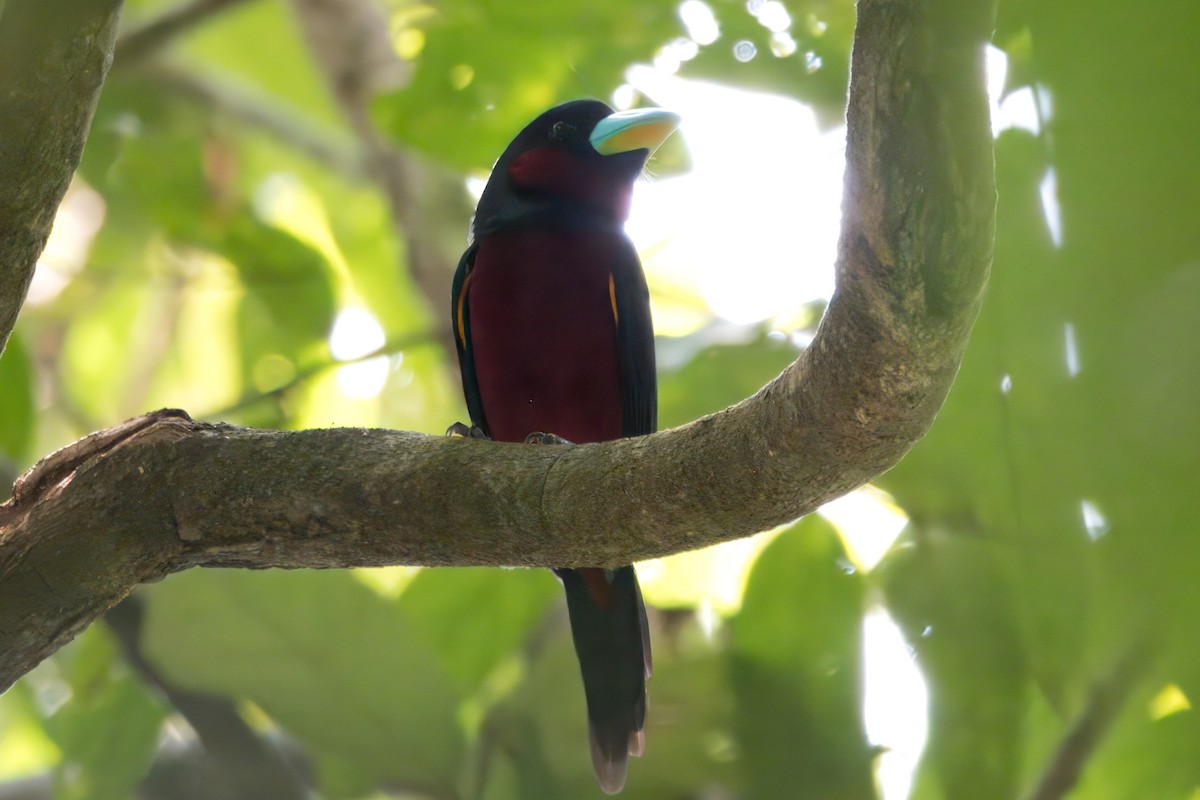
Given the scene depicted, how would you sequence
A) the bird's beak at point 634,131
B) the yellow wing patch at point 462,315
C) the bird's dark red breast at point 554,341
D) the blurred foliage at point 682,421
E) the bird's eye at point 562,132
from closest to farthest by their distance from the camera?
the blurred foliage at point 682,421, the bird's dark red breast at point 554,341, the bird's beak at point 634,131, the yellow wing patch at point 462,315, the bird's eye at point 562,132

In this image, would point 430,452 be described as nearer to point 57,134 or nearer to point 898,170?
point 57,134

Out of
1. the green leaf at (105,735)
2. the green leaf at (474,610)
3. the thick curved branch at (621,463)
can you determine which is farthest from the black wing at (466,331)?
the thick curved branch at (621,463)

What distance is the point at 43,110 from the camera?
5.42 ft

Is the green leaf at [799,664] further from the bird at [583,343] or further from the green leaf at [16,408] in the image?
the green leaf at [16,408]

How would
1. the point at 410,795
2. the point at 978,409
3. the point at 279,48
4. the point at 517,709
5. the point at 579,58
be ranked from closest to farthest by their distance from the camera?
the point at 978,409 → the point at 410,795 → the point at 517,709 → the point at 579,58 → the point at 279,48

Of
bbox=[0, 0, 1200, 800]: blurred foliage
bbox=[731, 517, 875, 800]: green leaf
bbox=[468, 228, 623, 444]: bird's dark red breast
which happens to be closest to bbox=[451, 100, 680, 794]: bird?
bbox=[468, 228, 623, 444]: bird's dark red breast

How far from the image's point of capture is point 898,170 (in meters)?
1.18

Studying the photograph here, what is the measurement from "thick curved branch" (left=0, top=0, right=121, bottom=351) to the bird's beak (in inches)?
75.7

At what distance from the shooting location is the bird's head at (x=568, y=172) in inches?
139

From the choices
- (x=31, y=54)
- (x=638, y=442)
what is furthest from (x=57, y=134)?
(x=638, y=442)

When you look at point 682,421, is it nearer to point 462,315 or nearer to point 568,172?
point 462,315

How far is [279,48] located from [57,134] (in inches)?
241

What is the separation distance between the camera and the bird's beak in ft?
11.1

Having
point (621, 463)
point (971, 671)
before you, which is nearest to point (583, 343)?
point (621, 463)
